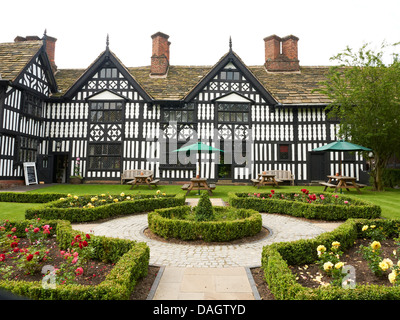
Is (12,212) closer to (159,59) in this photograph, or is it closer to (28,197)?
(28,197)

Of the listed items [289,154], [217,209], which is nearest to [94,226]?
[217,209]

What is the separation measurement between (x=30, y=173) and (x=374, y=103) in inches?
861

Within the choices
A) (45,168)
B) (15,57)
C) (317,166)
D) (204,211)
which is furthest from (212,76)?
(45,168)

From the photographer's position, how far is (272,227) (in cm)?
717

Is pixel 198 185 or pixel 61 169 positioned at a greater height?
pixel 61 169

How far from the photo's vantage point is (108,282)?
2936mm

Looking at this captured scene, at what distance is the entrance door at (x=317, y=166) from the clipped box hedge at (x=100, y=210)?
1232cm

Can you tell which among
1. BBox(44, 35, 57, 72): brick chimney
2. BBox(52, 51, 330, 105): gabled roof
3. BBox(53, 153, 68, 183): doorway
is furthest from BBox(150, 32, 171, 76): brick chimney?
BBox(53, 153, 68, 183): doorway

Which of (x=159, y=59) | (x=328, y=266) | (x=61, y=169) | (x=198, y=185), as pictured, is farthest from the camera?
(x=61, y=169)

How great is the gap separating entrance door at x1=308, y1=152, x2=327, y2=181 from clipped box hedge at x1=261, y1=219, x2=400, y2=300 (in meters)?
13.4

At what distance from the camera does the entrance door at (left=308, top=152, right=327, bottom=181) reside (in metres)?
18.1

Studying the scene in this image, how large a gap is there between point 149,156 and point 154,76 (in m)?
6.97

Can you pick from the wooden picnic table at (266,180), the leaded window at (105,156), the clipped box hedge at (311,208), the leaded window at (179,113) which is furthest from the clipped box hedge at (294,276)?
the leaded window at (105,156)
